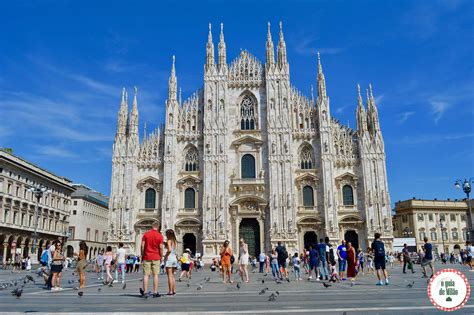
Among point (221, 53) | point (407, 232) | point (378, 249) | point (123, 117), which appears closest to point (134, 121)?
point (123, 117)

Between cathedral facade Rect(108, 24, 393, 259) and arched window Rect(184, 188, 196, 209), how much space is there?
99 millimetres

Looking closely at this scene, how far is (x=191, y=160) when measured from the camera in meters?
44.0

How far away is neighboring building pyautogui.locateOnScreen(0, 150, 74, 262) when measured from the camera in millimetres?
45062

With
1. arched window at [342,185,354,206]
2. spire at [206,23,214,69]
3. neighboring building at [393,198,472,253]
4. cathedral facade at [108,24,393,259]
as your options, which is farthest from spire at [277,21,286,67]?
neighboring building at [393,198,472,253]

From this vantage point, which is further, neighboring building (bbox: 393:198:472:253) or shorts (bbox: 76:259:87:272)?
neighboring building (bbox: 393:198:472:253)

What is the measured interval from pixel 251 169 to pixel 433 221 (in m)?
43.5

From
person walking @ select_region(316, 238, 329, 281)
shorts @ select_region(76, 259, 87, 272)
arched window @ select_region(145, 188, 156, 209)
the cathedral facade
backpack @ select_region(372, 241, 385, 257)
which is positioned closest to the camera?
shorts @ select_region(76, 259, 87, 272)

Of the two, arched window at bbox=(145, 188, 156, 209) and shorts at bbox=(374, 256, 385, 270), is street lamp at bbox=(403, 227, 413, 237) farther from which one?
shorts at bbox=(374, 256, 385, 270)

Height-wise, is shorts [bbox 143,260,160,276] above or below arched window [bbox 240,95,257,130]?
below

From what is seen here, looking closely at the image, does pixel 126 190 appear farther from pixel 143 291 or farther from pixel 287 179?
pixel 143 291

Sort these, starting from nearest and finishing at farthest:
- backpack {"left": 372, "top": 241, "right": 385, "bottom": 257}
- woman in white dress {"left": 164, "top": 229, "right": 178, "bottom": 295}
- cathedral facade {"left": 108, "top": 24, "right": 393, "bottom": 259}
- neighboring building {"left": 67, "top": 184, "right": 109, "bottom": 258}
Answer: woman in white dress {"left": 164, "top": 229, "right": 178, "bottom": 295}
backpack {"left": 372, "top": 241, "right": 385, "bottom": 257}
cathedral facade {"left": 108, "top": 24, "right": 393, "bottom": 259}
neighboring building {"left": 67, "top": 184, "right": 109, "bottom": 258}

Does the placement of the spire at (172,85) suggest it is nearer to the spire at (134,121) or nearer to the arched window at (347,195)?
the spire at (134,121)

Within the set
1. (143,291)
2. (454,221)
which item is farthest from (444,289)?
(454,221)

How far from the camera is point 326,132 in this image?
42.6 meters
